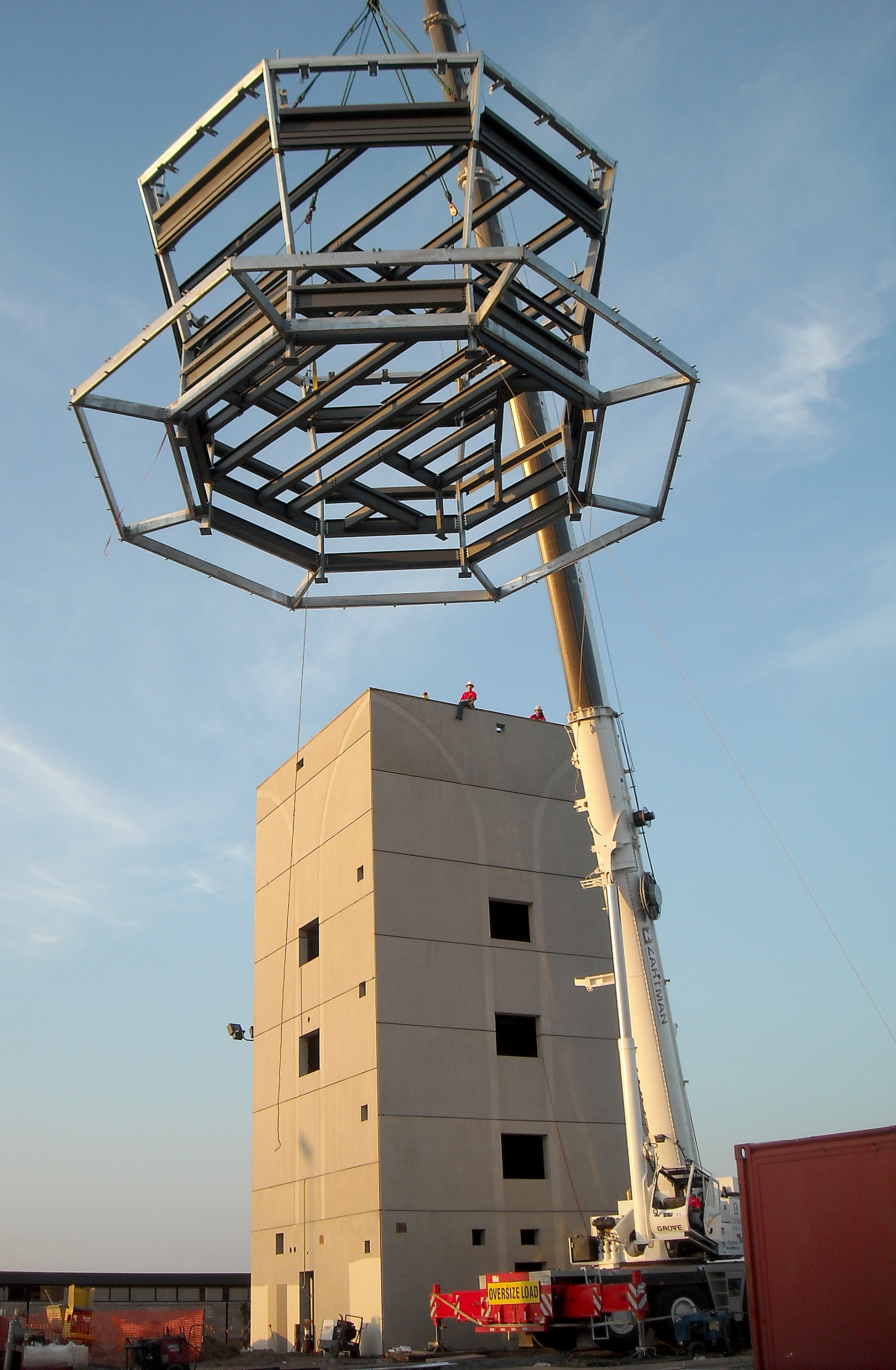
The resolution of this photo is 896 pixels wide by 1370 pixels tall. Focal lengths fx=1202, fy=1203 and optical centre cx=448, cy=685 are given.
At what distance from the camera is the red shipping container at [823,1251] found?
41.1ft

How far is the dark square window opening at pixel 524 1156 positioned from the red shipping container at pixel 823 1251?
729 inches

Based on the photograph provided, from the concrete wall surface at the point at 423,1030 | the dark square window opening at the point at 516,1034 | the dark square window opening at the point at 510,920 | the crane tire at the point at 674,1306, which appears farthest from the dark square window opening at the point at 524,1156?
the crane tire at the point at 674,1306

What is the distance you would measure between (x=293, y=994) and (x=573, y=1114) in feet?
29.3

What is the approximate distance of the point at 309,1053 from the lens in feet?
114

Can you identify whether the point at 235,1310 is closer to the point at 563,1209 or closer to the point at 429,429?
the point at 563,1209

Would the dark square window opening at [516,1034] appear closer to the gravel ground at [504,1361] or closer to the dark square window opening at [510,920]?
the dark square window opening at [510,920]

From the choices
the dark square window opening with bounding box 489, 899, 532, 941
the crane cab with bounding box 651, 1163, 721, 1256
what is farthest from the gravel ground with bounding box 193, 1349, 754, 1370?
the dark square window opening with bounding box 489, 899, 532, 941

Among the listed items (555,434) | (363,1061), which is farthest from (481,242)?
(363,1061)

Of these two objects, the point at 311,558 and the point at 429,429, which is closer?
the point at 429,429

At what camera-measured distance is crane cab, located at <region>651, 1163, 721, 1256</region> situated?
903 inches

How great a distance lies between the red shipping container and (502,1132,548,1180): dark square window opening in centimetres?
1852

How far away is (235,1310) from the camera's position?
54.2 m

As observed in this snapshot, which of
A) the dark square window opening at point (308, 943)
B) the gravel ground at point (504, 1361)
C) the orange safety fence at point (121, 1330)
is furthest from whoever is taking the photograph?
the dark square window opening at point (308, 943)

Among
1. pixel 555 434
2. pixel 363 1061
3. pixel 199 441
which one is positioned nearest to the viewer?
pixel 199 441
